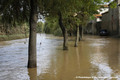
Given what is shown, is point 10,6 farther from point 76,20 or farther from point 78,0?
point 76,20

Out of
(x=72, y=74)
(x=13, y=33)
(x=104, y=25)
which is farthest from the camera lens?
(x=104, y=25)

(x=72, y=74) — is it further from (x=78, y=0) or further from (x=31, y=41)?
(x=78, y=0)

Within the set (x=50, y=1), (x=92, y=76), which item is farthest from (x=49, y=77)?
(x=50, y=1)

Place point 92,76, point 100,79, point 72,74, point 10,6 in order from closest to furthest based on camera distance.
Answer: point 100,79, point 92,76, point 72,74, point 10,6

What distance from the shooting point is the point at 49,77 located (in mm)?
7754

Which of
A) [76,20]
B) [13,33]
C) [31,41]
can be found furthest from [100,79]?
[13,33]

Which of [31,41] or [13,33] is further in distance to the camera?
[13,33]

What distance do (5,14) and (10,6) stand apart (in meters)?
0.49

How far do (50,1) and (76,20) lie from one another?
10.2m

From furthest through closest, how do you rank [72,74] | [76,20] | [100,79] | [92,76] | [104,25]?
[104,25] → [76,20] → [72,74] → [92,76] → [100,79]

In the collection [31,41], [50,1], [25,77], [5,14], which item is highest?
[50,1]

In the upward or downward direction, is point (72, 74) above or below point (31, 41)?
Answer: below

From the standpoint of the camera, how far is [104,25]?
4994 centimetres

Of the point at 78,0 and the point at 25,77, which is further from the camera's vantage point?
the point at 78,0
